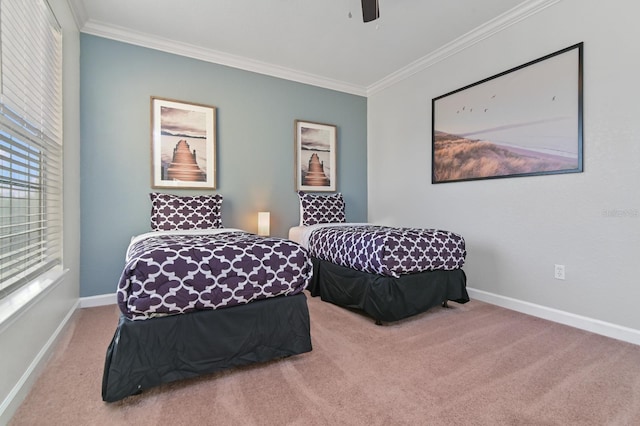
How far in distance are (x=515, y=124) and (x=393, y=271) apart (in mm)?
1780

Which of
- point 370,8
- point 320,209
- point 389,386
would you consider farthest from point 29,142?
point 320,209

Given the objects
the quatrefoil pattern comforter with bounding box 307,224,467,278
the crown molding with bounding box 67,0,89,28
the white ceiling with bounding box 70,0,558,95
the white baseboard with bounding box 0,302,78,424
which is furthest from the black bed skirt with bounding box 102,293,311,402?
the crown molding with bounding box 67,0,89,28

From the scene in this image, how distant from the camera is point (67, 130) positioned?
245 centimetres

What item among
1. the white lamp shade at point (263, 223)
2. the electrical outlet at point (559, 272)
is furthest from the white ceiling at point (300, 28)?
the electrical outlet at point (559, 272)

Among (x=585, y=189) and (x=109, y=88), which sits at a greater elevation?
(x=109, y=88)

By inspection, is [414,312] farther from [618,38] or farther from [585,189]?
[618,38]

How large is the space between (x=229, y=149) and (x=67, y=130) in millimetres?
1472

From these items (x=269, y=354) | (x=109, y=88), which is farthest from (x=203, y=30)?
(x=269, y=354)

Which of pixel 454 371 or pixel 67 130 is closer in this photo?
pixel 454 371

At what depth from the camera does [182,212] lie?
2.97 meters

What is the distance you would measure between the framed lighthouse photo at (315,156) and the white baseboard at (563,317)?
223 centimetres

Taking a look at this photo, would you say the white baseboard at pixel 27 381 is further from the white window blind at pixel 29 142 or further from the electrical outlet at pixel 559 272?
the electrical outlet at pixel 559 272

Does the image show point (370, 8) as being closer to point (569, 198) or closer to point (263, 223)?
point (569, 198)

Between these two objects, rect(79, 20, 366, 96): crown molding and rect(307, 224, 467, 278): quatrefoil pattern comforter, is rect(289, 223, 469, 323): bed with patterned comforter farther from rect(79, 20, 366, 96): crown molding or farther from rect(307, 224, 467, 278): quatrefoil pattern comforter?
rect(79, 20, 366, 96): crown molding
